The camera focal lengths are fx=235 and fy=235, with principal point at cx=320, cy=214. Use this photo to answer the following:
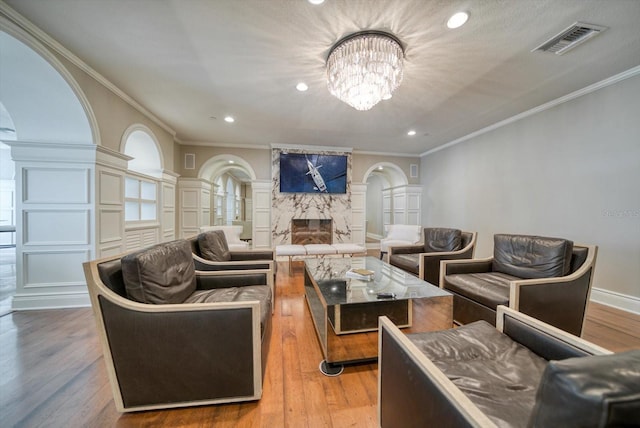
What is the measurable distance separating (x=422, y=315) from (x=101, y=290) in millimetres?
2308

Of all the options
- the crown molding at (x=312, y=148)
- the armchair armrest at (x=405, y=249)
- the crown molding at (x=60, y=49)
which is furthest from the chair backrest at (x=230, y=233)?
the armchair armrest at (x=405, y=249)

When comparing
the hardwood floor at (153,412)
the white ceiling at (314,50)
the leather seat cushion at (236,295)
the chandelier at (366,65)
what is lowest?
the hardwood floor at (153,412)

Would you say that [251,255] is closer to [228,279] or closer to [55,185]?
[228,279]

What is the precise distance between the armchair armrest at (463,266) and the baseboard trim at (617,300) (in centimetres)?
152

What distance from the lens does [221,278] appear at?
6.72 feet

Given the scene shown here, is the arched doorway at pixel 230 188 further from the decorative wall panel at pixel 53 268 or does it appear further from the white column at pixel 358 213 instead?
the decorative wall panel at pixel 53 268

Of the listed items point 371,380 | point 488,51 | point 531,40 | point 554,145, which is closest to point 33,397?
point 371,380

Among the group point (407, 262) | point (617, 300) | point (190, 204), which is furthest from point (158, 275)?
point (617, 300)

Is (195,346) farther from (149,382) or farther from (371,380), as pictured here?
(371,380)

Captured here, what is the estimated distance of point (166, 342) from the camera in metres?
1.24

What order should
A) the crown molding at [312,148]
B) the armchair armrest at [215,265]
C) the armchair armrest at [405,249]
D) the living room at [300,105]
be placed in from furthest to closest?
1. the crown molding at [312,148]
2. the armchair armrest at [405,249]
3. the armchair armrest at [215,265]
4. the living room at [300,105]

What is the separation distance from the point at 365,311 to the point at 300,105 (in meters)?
2.89

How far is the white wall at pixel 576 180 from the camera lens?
8.60ft

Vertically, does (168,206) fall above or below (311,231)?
above
